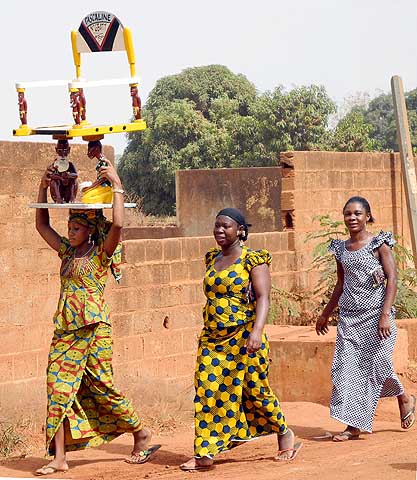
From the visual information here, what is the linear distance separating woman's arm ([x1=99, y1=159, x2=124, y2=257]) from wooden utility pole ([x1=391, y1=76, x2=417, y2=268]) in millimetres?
8742

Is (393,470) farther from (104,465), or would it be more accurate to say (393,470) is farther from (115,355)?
(115,355)

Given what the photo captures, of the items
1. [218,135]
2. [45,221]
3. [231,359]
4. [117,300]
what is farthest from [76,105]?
[218,135]

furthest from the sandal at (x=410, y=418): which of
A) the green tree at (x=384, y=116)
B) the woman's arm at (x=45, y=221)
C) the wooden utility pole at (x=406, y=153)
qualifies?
the green tree at (x=384, y=116)

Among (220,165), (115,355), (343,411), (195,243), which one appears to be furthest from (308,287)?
(220,165)

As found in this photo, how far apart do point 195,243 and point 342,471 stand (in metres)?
5.28

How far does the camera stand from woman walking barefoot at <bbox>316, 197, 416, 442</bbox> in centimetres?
847

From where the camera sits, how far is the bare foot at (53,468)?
24.3 ft

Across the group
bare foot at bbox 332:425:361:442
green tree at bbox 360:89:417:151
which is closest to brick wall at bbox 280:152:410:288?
bare foot at bbox 332:425:361:442

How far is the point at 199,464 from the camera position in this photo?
24.7 ft

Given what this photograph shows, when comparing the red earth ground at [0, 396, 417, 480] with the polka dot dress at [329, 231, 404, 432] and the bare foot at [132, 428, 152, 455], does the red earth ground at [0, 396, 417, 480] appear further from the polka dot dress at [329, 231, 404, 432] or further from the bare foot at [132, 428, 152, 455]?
the polka dot dress at [329, 231, 404, 432]

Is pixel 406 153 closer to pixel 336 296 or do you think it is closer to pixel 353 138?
pixel 336 296

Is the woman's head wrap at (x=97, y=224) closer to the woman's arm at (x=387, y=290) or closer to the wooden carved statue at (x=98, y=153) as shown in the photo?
the wooden carved statue at (x=98, y=153)

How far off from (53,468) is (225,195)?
41.3 feet

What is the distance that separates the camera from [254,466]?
24.9 feet
